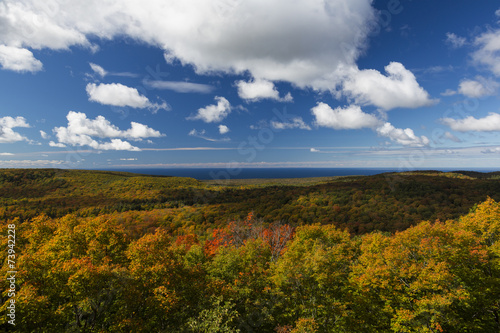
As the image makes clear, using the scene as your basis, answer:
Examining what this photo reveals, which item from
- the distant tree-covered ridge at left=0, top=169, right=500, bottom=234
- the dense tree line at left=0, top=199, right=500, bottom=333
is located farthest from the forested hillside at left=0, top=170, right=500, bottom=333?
the distant tree-covered ridge at left=0, top=169, right=500, bottom=234

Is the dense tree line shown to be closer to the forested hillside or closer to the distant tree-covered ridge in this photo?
the forested hillside

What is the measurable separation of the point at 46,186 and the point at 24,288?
664 feet

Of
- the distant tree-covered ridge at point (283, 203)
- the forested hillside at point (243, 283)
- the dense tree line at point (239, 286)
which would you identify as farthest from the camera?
the distant tree-covered ridge at point (283, 203)

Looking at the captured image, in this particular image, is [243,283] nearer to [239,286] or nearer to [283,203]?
[239,286]

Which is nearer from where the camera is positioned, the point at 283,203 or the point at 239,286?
the point at 239,286

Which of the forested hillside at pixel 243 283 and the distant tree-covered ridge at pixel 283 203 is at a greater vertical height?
the forested hillside at pixel 243 283

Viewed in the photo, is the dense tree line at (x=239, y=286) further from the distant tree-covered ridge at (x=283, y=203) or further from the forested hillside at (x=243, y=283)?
the distant tree-covered ridge at (x=283, y=203)

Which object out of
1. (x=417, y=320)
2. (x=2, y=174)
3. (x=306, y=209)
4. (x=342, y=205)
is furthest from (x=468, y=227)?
(x=2, y=174)

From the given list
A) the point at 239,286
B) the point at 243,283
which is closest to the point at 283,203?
the point at 243,283

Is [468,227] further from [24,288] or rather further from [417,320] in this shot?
[24,288]

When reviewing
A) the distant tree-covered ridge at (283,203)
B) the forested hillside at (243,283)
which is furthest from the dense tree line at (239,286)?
the distant tree-covered ridge at (283,203)

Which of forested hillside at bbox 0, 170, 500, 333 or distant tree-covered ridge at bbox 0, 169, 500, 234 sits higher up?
forested hillside at bbox 0, 170, 500, 333

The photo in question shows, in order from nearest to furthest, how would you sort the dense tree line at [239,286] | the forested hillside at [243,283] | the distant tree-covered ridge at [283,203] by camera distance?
the forested hillside at [243,283] < the dense tree line at [239,286] < the distant tree-covered ridge at [283,203]

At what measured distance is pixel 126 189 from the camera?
163m
